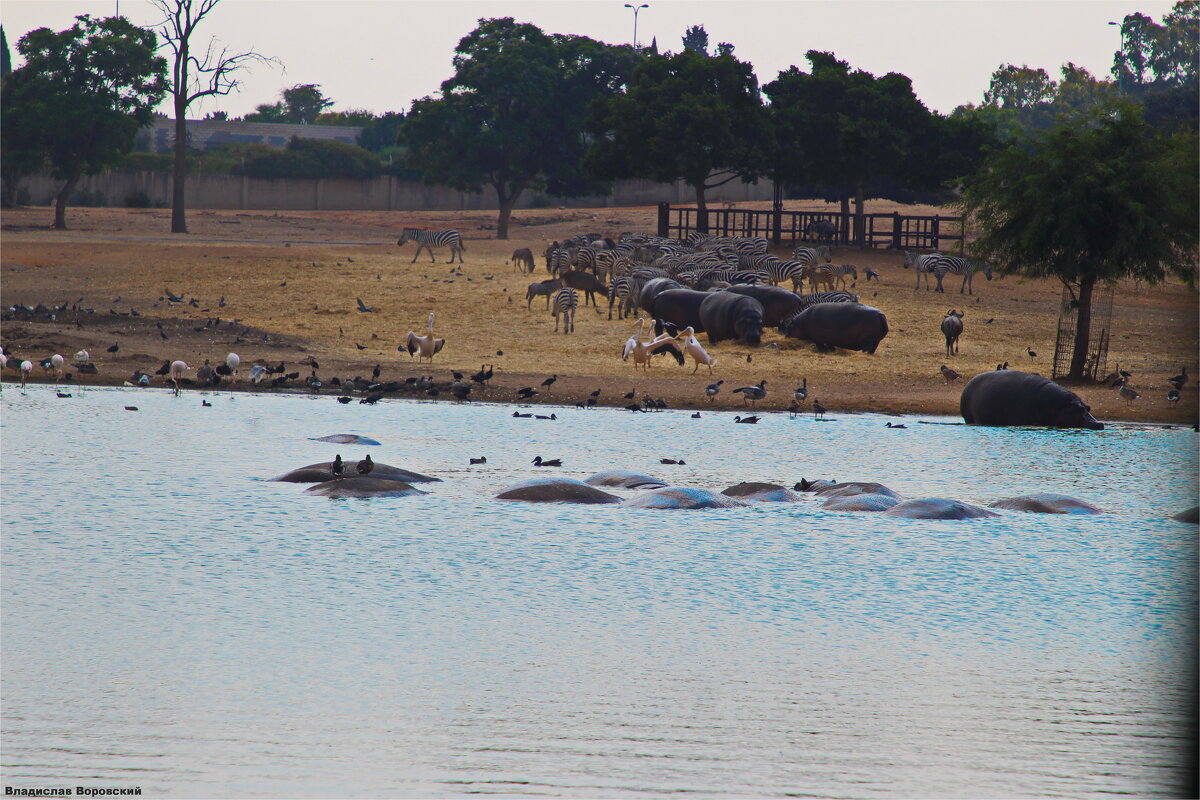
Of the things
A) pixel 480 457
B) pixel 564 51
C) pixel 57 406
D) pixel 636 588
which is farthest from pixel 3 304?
Result: pixel 564 51

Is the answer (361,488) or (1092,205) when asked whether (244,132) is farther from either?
(361,488)

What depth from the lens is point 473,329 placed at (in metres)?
30.1

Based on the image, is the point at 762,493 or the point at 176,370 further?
the point at 176,370

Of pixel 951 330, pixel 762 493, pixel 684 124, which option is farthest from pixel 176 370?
pixel 684 124

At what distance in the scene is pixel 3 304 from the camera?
3197 cm

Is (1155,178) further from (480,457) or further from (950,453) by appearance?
(480,457)

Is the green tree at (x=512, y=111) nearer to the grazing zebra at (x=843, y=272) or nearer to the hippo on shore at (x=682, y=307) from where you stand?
the grazing zebra at (x=843, y=272)

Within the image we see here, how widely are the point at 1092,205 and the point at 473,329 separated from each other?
1321cm

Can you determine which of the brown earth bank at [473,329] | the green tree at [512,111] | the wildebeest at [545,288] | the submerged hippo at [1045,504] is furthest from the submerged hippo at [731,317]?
the green tree at [512,111]

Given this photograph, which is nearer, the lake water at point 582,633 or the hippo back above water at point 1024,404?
the lake water at point 582,633

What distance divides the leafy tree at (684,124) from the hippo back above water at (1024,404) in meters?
30.5

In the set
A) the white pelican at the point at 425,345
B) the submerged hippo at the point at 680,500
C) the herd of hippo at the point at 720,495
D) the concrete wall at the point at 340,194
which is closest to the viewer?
the herd of hippo at the point at 720,495

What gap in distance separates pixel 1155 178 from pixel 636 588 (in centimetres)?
1638

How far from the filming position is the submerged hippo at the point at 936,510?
13.5 m
